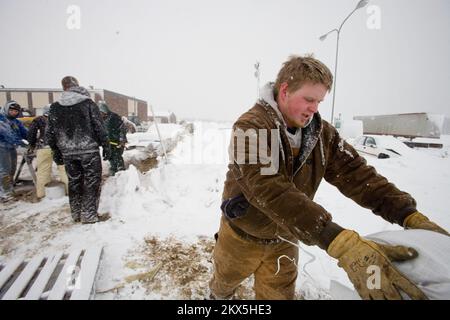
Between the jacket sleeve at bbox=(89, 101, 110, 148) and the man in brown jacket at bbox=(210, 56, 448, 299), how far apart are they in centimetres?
289

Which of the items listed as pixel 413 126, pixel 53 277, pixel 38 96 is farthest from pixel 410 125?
pixel 38 96

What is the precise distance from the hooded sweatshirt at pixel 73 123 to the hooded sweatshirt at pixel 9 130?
7.21ft

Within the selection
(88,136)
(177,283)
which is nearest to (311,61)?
(177,283)

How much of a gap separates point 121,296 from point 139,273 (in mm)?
317

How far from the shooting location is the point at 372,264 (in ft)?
2.89

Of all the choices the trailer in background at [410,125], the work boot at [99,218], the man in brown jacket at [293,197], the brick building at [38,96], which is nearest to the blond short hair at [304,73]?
the man in brown jacket at [293,197]

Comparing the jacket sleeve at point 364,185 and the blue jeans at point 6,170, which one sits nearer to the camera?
the jacket sleeve at point 364,185

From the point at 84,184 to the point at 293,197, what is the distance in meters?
3.64

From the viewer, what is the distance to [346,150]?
5.44 ft

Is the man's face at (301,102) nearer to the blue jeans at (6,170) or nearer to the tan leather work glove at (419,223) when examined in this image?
the tan leather work glove at (419,223)

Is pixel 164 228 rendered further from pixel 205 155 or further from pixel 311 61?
pixel 205 155

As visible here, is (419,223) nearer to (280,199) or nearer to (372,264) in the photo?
(372,264)

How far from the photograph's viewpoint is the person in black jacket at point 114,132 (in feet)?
19.5
